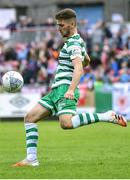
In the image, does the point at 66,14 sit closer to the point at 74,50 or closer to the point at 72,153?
the point at 74,50

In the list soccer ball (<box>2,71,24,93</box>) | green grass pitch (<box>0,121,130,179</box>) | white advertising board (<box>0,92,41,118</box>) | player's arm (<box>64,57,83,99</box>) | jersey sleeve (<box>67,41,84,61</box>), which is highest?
Result: jersey sleeve (<box>67,41,84,61</box>)

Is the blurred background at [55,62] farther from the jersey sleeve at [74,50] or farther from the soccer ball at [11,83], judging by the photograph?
the jersey sleeve at [74,50]

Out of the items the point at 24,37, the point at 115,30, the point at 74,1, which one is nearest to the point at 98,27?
the point at 115,30

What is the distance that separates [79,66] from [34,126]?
1101 millimetres

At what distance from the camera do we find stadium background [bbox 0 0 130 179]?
11.4m

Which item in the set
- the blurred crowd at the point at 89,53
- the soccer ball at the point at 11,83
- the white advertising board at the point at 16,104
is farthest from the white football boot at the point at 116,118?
the blurred crowd at the point at 89,53

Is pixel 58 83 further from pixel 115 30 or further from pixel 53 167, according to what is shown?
pixel 115 30

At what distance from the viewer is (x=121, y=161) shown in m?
11.8

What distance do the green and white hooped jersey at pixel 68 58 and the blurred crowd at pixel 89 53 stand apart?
15153 millimetres

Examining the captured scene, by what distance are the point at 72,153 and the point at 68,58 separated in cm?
274

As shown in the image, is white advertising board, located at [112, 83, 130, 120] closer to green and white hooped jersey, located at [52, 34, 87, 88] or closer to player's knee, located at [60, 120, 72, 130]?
green and white hooped jersey, located at [52, 34, 87, 88]

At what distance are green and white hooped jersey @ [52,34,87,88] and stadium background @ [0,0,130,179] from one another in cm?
125

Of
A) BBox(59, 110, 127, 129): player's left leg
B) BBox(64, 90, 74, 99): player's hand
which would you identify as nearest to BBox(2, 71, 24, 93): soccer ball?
BBox(59, 110, 127, 129): player's left leg

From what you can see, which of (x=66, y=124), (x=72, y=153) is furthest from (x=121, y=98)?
(x=66, y=124)
